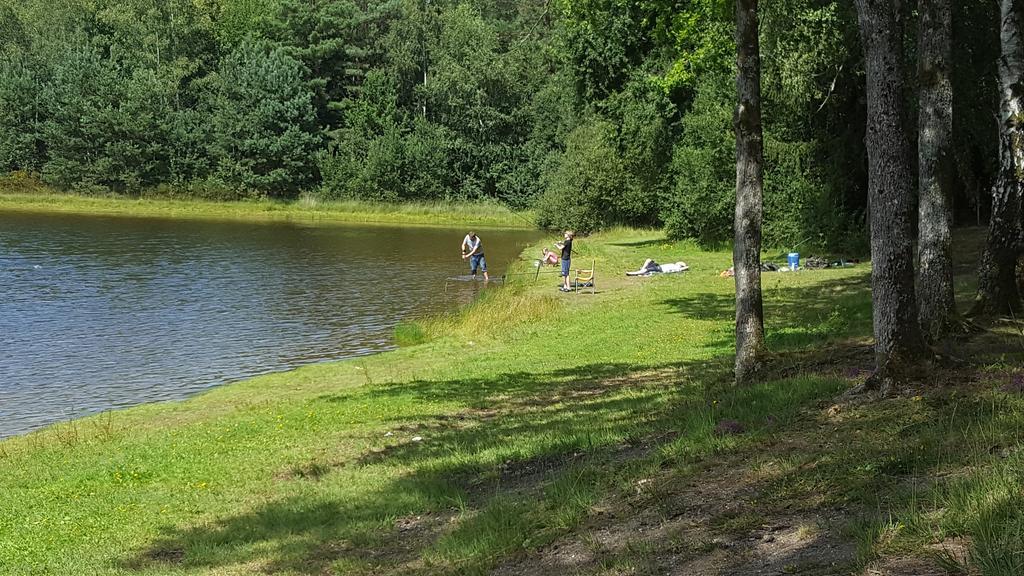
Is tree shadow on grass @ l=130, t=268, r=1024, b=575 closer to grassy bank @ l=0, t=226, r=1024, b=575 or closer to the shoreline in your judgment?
grassy bank @ l=0, t=226, r=1024, b=575

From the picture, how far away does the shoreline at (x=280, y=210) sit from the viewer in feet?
251

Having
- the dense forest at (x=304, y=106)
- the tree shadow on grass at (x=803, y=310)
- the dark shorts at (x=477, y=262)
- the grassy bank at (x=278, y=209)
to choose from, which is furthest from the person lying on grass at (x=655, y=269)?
the grassy bank at (x=278, y=209)

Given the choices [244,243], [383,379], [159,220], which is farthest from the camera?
[159,220]

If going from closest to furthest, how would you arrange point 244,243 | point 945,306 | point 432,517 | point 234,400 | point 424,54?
point 432,517 < point 945,306 < point 234,400 < point 244,243 < point 424,54

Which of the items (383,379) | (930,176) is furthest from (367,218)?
(930,176)

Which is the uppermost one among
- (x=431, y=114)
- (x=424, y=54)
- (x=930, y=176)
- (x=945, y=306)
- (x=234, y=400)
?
(x=424, y=54)

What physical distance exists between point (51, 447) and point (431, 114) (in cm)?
8265

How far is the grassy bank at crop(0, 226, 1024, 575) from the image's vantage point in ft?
19.4

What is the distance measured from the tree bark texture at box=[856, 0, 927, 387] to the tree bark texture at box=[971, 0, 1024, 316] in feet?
13.5

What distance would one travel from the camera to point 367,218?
7862 centimetres

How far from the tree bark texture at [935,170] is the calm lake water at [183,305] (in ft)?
43.4

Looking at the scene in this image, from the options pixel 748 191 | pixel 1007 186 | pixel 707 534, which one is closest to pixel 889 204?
pixel 748 191

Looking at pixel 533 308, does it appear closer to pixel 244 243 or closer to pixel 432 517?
pixel 432 517

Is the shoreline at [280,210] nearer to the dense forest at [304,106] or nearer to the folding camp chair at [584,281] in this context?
the dense forest at [304,106]
